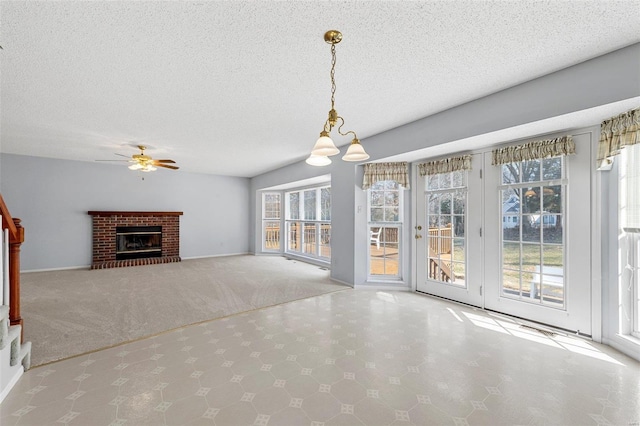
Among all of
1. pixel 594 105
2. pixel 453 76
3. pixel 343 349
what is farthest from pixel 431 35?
pixel 343 349

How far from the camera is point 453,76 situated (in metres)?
2.29

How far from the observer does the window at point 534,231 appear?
9.21ft

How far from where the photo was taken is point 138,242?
6562 millimetres

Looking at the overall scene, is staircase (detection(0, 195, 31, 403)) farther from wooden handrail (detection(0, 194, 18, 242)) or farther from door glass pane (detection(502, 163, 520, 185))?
door glass pane (detection(502, 163, 520, 185))

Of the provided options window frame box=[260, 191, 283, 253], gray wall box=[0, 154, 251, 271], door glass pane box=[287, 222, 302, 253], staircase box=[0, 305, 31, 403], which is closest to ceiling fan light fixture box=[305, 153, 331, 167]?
staircase box=[0, 305, 31, 403]

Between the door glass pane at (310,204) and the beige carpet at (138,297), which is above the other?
the door glass pane at (310,204)

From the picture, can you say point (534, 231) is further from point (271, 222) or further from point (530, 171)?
point (271, 222)

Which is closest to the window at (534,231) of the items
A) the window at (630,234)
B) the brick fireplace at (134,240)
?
the window at (630,234)

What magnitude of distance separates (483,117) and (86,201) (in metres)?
7.67

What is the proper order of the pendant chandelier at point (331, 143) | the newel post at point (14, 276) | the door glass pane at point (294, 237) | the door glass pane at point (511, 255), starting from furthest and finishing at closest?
1. the door glass pane at point (294, 237)
2. the door glass pane at point (511, 255)
3. the newel post at point (14, 276)
4. the pendant chandelier at point (331, 143)

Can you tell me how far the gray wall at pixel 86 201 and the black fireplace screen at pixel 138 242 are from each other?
50 cm

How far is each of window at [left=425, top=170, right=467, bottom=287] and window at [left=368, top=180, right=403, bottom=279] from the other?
1.68 feet

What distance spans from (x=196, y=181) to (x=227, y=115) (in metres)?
4.75

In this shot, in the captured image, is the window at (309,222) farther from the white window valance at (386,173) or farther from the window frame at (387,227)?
the white window valance at (386,173)
